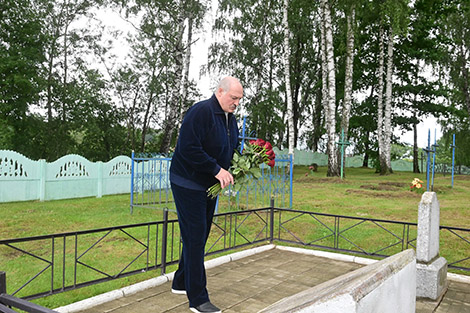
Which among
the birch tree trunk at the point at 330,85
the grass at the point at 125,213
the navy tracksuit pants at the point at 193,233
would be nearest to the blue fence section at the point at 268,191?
the grass at the point at 125,213

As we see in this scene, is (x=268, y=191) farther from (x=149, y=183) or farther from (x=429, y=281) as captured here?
(x=429, y=281)

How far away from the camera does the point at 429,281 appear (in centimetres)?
410

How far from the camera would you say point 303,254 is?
18.8 feet

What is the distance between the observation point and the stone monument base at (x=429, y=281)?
13.4 ft

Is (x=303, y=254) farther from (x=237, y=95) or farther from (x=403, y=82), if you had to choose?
(x=403, y=82)

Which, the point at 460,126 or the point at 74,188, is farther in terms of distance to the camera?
the point at 460,126

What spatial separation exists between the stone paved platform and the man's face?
182 cm

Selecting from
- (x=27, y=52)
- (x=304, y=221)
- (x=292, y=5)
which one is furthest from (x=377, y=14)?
(x=27, y=52)

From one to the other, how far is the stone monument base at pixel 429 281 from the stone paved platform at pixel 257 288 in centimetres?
11

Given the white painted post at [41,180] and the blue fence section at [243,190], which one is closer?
the blue fence section at [243,190]

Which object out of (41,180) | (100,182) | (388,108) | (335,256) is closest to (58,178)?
(41,180)

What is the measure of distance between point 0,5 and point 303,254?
1902 cm

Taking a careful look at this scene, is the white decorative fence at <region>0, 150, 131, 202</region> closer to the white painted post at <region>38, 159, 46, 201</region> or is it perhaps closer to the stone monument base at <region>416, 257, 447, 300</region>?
the white painted post at <region>38, 159, 46, 201</region>

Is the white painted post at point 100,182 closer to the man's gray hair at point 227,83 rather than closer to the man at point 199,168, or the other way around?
the man at point 199,168
